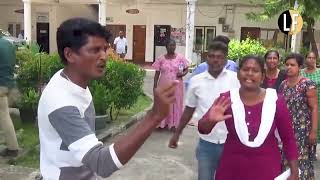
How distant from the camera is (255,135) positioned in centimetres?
312

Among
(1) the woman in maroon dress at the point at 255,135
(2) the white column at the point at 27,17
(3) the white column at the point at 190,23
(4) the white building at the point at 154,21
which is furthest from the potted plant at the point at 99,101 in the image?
(2) the white column at the point at 27,17

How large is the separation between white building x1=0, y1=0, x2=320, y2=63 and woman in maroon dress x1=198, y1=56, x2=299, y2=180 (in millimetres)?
18946

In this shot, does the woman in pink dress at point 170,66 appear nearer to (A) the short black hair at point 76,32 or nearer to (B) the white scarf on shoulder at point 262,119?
(B) the white scarf on shoulder at point 262,119

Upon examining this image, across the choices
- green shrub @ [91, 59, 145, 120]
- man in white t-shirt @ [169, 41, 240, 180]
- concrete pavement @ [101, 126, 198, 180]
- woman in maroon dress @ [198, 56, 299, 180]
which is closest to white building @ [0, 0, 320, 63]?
green shrub @ [91, 59, 145, 120]

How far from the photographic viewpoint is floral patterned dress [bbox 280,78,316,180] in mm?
4812

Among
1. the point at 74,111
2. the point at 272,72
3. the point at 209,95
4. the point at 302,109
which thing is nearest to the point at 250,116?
the point at 209,95

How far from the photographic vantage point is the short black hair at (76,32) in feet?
6.20

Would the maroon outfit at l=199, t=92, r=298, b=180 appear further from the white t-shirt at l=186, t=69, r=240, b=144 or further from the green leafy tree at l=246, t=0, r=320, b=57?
the green leafy tree at l=246, t=0, r=320, b=57

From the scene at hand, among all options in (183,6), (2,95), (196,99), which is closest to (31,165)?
(2,95)

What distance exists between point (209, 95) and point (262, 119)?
1.07m

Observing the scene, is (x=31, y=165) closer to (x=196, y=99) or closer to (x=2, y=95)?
(x=2, y=95)

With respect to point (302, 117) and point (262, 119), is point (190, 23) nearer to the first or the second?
point (302, 117)

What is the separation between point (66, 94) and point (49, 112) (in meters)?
0.10

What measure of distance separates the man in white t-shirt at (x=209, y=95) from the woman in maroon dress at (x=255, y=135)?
0.71 metres
